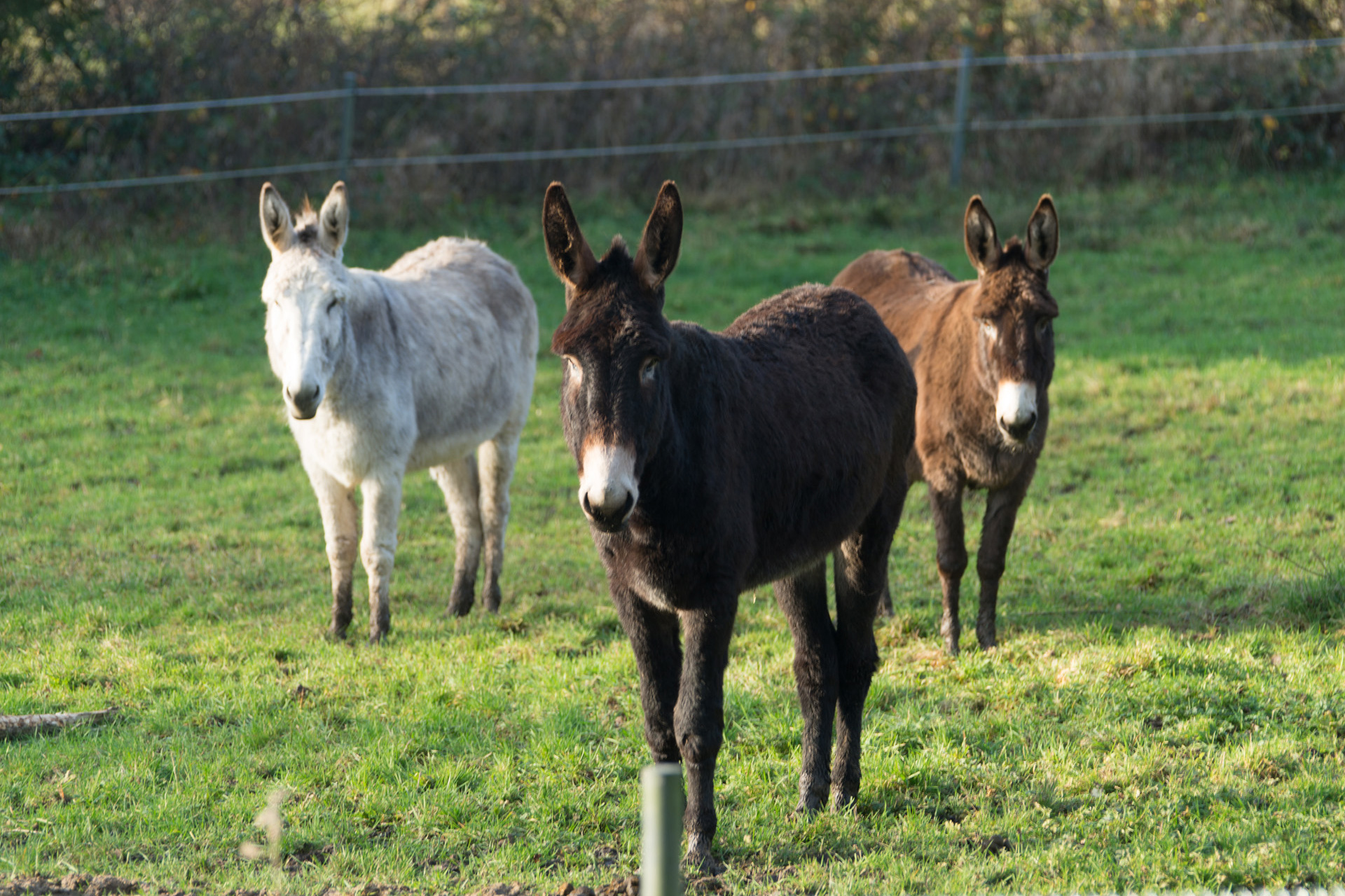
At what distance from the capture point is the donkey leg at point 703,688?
3.43m

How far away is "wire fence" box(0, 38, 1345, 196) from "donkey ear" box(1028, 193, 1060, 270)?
911 cm

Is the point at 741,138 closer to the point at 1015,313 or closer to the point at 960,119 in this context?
the point at 960,119

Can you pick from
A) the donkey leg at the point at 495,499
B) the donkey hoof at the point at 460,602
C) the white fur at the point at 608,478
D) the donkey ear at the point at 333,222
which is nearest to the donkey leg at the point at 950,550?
the donkey leg at the point at 495,499

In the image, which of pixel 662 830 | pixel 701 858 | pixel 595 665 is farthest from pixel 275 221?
pixel 662 830

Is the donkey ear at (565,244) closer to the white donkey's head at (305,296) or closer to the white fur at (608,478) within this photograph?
the white fur at (608,478)

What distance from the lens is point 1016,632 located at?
5.79m

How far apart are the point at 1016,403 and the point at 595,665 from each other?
2.22 metres

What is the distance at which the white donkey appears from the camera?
5582mm

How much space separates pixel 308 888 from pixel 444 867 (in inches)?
16.3

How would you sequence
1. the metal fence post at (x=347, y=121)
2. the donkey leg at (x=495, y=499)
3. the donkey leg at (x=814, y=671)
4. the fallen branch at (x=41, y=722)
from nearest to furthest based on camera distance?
the donkey leg at (x=814, y=671), the fallen branch at (x=41, y=722), the donkey leg at (x=495, y=499), the metal fence post at (x=347, y=121)

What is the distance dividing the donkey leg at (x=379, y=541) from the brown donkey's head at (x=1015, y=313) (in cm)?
297

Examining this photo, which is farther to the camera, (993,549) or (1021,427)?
(993,549)

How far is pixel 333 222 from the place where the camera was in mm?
5941

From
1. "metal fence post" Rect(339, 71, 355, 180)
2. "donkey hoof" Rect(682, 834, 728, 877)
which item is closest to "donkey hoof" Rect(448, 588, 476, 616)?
"donkey hoof" Rect(682, 834, 728, 877)
